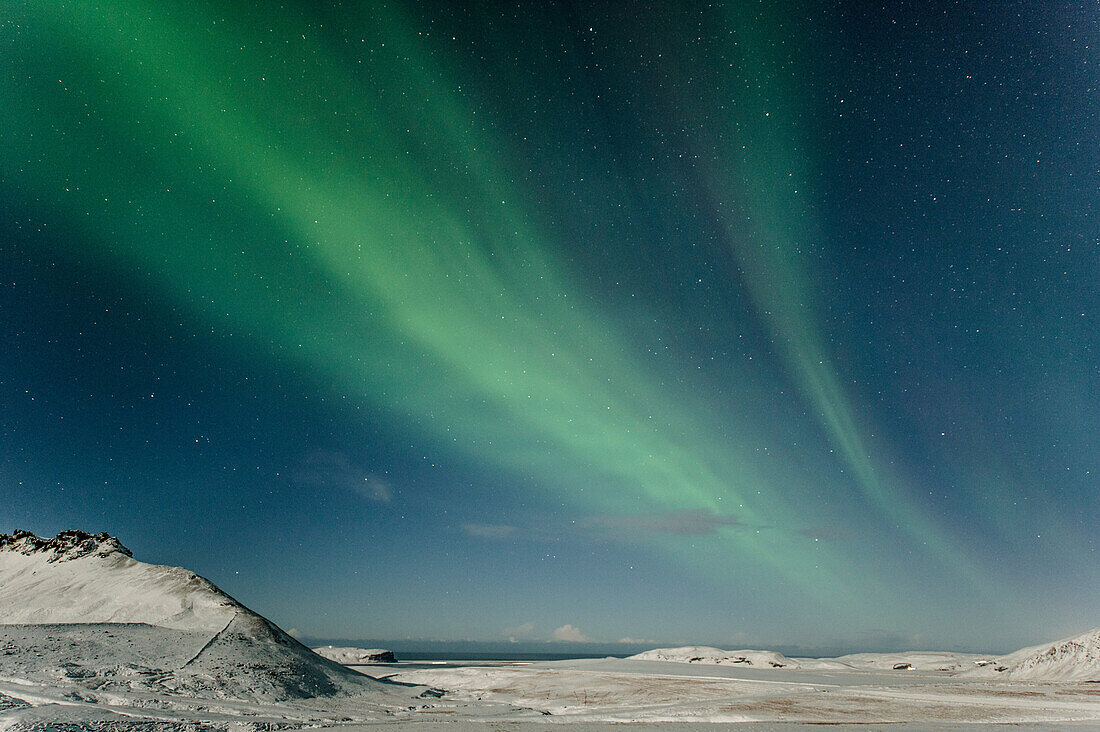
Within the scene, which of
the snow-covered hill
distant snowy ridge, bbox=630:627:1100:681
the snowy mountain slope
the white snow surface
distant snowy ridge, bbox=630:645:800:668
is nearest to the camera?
the snow-covered hill

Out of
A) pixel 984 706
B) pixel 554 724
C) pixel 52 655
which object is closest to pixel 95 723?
pixel 52 655

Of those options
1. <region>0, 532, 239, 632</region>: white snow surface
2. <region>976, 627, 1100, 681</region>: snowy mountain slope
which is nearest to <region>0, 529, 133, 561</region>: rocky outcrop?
<region>0, 532, 239, 632</region>: white snow surface

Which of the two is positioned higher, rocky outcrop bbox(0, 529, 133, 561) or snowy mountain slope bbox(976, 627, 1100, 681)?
rocky outcrop bbox(0, 529, 133, 561)

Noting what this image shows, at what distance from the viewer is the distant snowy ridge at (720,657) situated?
7338 centimetres

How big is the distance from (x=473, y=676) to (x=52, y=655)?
113 feet

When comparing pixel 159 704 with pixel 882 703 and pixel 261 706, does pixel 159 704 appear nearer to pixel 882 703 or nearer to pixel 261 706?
pixel 261 706

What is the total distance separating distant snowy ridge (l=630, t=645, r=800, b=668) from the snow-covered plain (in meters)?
25.6

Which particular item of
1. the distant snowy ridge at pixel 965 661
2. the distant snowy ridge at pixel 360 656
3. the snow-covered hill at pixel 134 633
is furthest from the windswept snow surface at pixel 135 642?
the distant snowy ridge at pixel 360 656

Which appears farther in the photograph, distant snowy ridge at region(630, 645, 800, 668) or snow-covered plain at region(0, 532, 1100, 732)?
distant snowy ridge at region(630, 645, 800, 668)

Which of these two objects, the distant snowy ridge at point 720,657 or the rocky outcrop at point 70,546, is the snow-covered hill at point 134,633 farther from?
the distant snowy ridge at point 720,657

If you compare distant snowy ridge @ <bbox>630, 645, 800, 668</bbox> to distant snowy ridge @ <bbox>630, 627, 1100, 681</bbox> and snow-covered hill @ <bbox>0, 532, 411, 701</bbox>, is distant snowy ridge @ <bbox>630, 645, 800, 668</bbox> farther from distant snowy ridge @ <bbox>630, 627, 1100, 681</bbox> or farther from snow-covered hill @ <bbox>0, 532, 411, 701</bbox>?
snow-covered hill @ <bbox>0, 532, 411, 701</bbox>

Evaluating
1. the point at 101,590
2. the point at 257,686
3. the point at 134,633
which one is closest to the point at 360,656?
the point at 101,590

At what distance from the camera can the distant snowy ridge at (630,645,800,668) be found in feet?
241

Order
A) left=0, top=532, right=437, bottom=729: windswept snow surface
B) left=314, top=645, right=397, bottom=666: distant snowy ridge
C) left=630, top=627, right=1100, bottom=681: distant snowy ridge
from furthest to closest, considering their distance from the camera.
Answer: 1. left=314, top=645, right=397, bottom=666: distant snowy ridge
2. left=630, top=627, right=1100, bottom=681: distant snowy ridge
3. left=0, top=532, right=437, bottom=729: windswept snow surface
